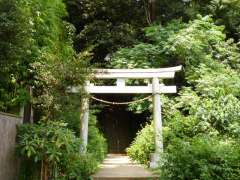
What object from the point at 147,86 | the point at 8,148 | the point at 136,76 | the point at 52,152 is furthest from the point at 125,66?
the point at 8,148

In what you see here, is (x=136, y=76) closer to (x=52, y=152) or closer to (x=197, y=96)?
(x=197, y=96)

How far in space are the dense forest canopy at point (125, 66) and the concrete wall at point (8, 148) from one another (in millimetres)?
187

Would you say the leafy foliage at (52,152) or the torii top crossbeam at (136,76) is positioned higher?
the torii top crossbeam at (136,76)

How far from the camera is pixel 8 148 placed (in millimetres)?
7270

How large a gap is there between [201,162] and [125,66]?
28.1 feet

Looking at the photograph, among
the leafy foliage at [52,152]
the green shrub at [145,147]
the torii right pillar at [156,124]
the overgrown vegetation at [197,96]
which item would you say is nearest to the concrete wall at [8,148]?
the leafy foliage at [52,152]

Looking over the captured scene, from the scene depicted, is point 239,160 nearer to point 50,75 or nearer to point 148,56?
point 50,75

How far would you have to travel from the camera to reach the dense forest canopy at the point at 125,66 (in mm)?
7527

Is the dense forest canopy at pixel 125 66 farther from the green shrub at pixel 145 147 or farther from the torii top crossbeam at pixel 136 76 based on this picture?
the torii top crossbeam at pixel 136 76

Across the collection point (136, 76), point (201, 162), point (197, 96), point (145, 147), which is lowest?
point (201, 162)

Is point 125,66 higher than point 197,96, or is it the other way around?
point 125,66

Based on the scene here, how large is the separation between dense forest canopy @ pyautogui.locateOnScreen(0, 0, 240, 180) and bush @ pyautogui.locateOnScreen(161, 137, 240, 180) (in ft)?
0.06

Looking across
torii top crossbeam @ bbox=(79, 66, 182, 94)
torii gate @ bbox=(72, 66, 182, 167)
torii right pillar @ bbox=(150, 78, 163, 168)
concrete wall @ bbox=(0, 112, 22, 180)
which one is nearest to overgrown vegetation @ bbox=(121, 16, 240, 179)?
torii right pillar @ bbox=(150, 78, 163, 168)

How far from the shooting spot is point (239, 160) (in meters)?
6.90
